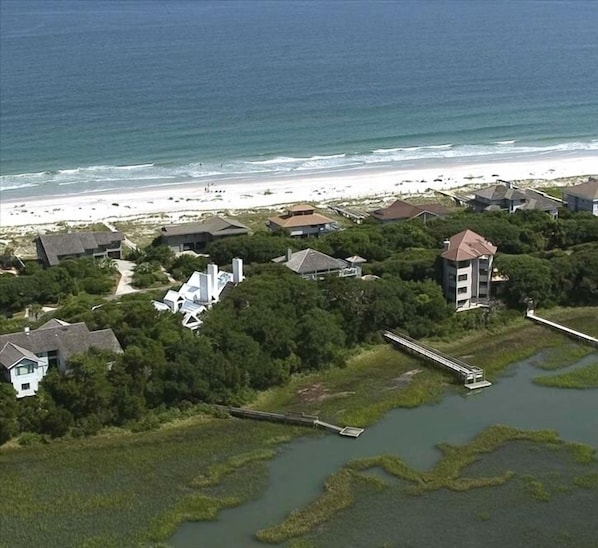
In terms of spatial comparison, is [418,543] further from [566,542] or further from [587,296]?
[587,296]

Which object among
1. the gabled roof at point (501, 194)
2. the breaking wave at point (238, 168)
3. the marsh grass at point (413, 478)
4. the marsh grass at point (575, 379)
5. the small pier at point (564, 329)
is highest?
the breaking wave at point (238, 168)

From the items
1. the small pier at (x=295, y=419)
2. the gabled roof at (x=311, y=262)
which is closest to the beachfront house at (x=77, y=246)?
the gabled roof at (x=311, y=262)

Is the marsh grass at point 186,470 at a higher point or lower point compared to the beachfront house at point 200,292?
lower

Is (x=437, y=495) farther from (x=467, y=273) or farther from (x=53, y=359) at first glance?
(x=467, y=273)

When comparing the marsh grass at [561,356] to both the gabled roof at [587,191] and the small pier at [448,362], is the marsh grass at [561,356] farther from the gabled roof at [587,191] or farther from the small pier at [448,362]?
the gabled roof at [587,191]

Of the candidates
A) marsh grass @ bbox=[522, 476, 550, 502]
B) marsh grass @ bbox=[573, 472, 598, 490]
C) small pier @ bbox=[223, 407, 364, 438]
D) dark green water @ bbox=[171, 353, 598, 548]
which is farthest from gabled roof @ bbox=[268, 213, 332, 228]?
marsh grass @ bbox=[573, 472, 598, 490]

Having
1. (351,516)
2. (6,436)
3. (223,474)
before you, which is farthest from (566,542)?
(6,436)
